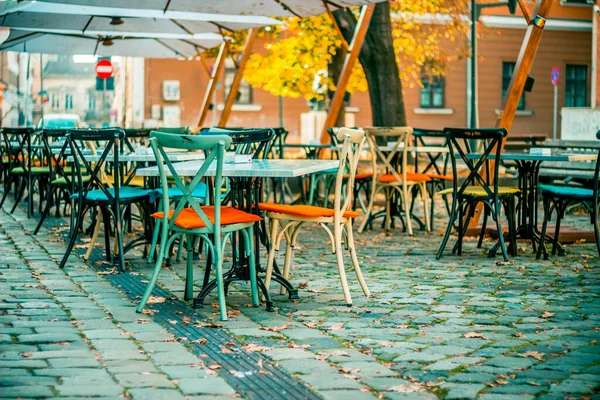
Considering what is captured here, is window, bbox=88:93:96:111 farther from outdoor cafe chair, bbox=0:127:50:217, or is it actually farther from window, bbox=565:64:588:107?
outdoor cafe chair, bbox=0:127:50:217

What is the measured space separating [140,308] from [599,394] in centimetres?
302

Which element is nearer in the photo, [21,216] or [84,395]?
[84,395]

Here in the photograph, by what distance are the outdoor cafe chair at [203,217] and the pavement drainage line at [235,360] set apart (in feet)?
0.87

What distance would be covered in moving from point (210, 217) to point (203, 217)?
236 mm

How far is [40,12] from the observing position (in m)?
12.7

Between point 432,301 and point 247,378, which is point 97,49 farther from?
point 247,378

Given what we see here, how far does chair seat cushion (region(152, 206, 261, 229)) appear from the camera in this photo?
250 inches

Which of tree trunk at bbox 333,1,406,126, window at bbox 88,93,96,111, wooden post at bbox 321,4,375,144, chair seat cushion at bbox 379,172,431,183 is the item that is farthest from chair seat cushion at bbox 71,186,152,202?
window at bbox 88,93,96,111

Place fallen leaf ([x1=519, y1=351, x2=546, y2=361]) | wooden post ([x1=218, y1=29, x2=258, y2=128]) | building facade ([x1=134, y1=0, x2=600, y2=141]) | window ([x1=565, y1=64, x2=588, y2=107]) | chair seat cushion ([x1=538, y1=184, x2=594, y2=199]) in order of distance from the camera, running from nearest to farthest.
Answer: fallen leaf ([x1=519, y1=351, x2=546, y2=361]) < chair seat cushion ([x1=538, y1=184, x2=594, y2=199]) < wooden post ([x1=218, y1=29, x2=258, y2=128]) < building facade ([x1=134, y1=0, x2=600, y2=141]) < window ([x1=565, y1=64, x2=588, y2=107])

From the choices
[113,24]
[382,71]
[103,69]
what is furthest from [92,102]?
[113,24]

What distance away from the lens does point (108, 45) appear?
16547mm

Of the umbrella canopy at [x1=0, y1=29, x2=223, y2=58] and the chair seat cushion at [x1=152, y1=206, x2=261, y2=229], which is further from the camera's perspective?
the umbrella canopy at [x1=0, y1=29, x2=223, y2=58]

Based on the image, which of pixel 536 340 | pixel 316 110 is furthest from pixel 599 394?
pixel 316 110

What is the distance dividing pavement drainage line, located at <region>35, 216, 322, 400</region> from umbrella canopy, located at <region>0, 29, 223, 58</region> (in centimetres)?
973
